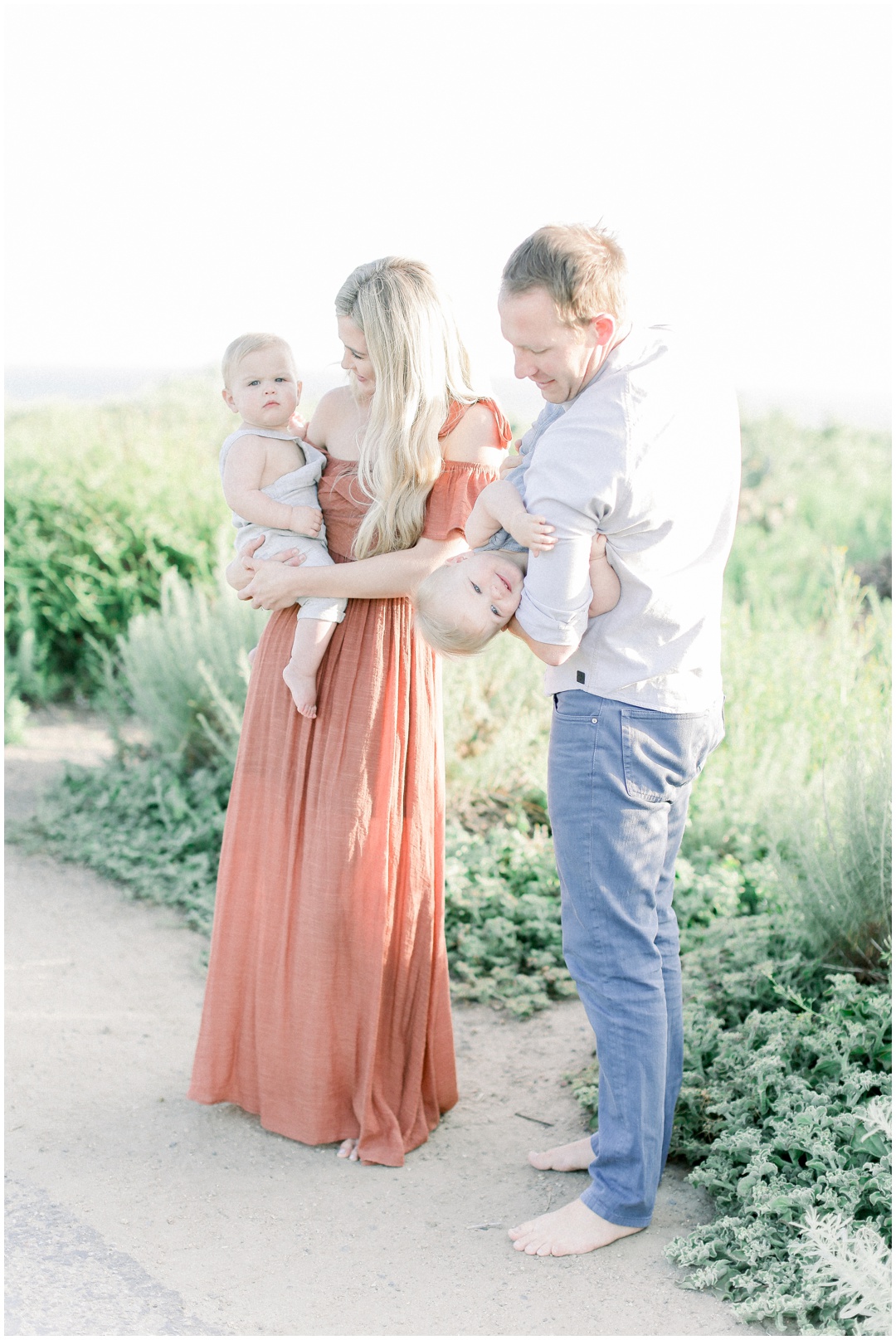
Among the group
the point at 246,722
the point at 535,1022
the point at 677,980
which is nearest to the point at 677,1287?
the point at 677,980

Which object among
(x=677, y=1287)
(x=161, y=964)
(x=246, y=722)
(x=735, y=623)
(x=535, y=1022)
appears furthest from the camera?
(x=735, y=623)

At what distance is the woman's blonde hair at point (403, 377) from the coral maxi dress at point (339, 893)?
150 mm

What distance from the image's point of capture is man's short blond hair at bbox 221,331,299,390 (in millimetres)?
2688

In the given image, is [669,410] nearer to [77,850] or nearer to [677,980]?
[677,980]

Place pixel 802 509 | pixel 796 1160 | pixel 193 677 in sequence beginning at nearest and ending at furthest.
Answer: pixel 796 1160 → pixel 193 677 → pixel 802 509

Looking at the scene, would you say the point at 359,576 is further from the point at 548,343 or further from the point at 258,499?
the point at 548,343

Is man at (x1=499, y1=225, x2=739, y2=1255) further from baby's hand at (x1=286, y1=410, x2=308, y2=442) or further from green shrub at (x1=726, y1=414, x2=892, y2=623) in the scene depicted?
green shrub at (x1=726, y1=414, x2=892, y2=623)

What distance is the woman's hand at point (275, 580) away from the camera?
8.73 ft

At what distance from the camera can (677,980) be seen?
101 inches

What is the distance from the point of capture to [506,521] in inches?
81.6

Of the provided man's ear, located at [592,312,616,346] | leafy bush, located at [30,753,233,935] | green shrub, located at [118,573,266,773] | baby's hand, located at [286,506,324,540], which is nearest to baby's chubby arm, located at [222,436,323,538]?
baby's hand, located at [286,506,324,540]

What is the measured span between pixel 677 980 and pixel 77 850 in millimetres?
2969

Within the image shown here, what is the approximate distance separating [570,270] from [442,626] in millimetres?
680

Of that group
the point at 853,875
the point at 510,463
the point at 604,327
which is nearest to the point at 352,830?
the point at 510,463
